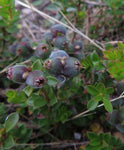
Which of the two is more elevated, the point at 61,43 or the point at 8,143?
the point at 61,43

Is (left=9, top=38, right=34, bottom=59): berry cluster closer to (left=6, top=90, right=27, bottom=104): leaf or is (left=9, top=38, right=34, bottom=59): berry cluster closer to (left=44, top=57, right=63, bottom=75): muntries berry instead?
(left=6, top=90, right=27, bottom=104): leaf

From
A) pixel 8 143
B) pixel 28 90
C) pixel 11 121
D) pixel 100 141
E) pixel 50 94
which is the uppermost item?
pixel 28 90

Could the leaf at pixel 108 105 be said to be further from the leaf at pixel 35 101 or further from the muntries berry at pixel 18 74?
the muntries berry at pixel 18 74

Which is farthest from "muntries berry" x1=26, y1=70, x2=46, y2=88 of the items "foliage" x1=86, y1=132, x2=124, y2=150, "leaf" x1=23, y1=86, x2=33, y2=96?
"foliage" x1=86, y1=132, x2=124, y2=150

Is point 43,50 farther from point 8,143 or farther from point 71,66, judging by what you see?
point 8,143

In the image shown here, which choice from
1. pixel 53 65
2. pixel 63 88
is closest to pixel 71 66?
pixel 53 65

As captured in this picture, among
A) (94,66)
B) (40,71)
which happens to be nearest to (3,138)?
(40,71)

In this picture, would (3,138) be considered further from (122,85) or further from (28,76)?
(122,85)

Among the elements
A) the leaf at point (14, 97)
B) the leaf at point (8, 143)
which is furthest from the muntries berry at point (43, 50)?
the leaf at point (8, 143)
